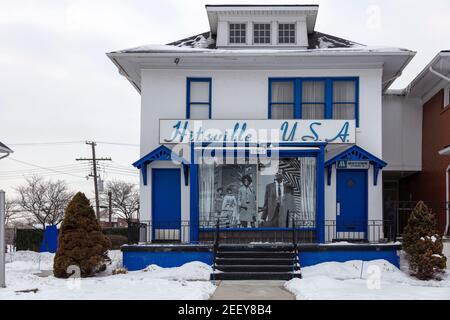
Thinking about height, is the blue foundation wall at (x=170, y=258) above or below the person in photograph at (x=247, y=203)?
below

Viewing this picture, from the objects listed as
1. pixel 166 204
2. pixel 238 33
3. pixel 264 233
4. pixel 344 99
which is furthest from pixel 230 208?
pixel 238 33

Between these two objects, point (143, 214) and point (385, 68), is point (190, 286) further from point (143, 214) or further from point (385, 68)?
point (385, 68)

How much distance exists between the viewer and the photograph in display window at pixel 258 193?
65.2 feet

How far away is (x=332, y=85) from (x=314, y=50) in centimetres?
137

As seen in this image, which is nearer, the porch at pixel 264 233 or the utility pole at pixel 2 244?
the utility pole at pixel 2 244

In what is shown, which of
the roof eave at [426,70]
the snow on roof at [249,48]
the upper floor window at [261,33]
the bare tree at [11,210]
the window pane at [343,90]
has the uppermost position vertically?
the upper floor window at [261,33]

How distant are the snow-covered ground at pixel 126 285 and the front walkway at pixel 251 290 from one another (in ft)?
1.06

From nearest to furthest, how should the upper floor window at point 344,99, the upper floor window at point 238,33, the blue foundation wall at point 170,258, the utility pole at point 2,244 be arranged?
the utility pole at point 2,244 → the blue foundation wall at point 170,258 → the upper floor window at point 344,99 → the upper floor window at point 238,33

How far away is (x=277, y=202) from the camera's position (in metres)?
20.1

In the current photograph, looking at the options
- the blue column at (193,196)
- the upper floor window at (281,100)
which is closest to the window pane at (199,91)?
the upper floor window at (281,100)

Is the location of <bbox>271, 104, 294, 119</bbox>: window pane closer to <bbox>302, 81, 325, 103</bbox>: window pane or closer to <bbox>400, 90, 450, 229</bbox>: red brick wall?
<bbox>302, 81, 325, 103</bbox>: window pane

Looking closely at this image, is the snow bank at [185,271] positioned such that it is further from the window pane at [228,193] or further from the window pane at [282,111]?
the window pane at [282,111]

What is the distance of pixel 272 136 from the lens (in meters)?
19.6

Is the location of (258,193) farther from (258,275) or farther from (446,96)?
(446,96)
